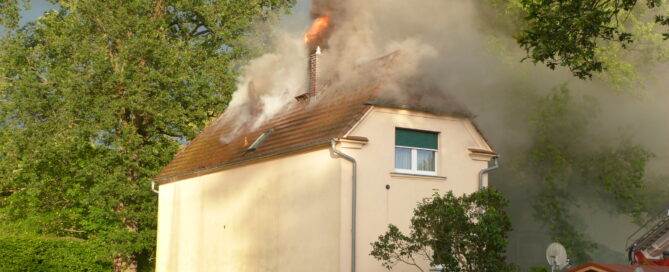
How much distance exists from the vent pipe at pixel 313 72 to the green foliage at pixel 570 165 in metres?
10.7

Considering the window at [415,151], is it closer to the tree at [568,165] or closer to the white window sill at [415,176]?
the white window sill at [415,176]

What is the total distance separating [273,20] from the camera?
36844mm

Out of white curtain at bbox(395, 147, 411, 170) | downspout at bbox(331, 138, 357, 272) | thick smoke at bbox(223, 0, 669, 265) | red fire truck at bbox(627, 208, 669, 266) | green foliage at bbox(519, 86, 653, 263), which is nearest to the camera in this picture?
downspout at bbox(331, 138, 357, 272)

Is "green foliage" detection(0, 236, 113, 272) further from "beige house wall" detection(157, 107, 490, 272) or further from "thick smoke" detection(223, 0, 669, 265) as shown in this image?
"thick smoke" detection(223, 0, 669, 265)

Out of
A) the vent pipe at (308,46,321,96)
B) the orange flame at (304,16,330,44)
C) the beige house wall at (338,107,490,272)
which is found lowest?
the beige house wall at (338,107,490,272)

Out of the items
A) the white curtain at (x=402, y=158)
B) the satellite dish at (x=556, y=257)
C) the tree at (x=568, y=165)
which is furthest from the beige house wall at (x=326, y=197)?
the tree at (x=568, y=165)

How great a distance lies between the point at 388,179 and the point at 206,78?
14.1 meters

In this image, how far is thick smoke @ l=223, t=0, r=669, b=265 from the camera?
75.5 feet

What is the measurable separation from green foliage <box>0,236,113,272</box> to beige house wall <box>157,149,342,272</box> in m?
3.58

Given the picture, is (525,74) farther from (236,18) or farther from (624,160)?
(236,18)

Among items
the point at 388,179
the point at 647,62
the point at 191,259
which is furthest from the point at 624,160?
the point at 191,259

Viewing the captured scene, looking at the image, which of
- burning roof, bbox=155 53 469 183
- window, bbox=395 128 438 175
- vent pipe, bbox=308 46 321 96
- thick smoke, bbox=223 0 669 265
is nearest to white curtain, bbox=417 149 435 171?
window, bbox=395 128 438 175

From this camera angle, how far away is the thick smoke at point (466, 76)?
75.5 ft

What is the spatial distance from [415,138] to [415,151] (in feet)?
1.11
